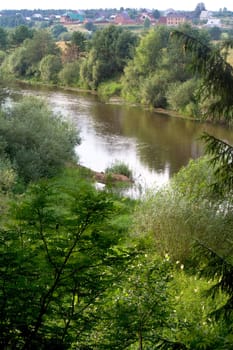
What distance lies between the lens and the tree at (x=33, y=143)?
1850 centimetres

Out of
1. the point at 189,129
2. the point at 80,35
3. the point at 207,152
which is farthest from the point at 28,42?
the point at 207,152

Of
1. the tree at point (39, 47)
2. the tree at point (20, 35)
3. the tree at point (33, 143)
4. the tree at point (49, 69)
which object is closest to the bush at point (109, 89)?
the tree at point (49, 69)

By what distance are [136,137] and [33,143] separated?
10326 mm

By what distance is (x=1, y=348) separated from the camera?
365 centimetres

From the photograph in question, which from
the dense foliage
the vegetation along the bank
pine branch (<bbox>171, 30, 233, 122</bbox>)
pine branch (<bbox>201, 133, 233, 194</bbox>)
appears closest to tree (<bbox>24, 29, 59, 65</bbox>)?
the dense foliage

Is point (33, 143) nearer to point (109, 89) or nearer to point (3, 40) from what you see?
point (109, 89)

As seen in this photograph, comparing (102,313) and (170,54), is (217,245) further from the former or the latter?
(170,54)

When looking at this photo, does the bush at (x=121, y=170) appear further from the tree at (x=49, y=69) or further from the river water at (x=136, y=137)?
the tree at (x=49, y=69)

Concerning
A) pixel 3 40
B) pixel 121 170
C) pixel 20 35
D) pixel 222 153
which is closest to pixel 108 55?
A: pixel 20 35

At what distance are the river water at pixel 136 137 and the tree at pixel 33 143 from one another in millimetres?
3305

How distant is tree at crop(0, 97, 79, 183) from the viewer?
18500mm

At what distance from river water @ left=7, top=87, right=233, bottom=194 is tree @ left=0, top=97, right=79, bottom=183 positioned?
10.8 ft

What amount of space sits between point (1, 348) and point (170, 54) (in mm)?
38705

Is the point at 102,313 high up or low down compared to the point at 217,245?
up
